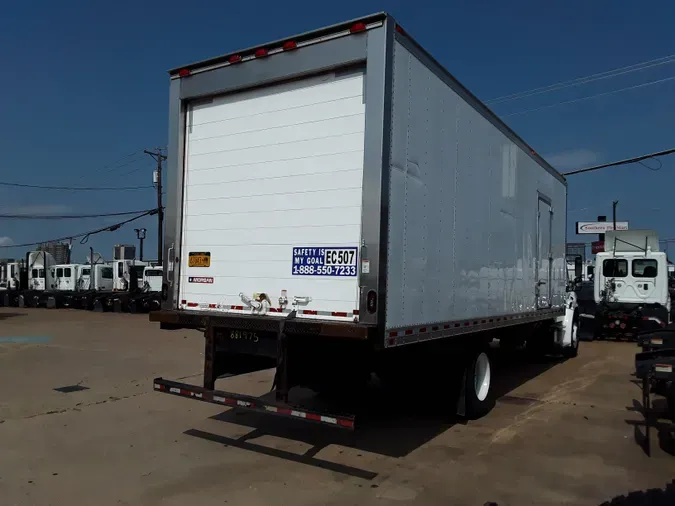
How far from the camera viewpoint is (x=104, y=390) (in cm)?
904

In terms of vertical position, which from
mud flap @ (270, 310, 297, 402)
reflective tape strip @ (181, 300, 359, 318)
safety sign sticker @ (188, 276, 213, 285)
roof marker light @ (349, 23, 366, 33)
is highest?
roof marker light @ (349, 23, 366, 33)

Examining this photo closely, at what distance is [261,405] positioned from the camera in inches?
211

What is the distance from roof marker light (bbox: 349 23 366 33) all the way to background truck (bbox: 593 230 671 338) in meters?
15.1

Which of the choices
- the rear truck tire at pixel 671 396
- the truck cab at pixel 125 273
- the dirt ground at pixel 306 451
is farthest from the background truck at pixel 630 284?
the truck cab at pixel 125 273

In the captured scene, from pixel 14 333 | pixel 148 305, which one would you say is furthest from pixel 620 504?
pixel 148 305

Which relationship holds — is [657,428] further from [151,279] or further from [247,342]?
[151,279]

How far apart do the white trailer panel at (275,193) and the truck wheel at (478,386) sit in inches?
105

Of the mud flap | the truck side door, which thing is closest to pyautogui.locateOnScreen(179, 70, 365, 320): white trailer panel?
the mud flap

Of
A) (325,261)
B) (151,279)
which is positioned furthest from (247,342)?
(151,279)

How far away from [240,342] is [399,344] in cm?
166

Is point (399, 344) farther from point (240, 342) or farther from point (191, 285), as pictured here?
point (191, 285)

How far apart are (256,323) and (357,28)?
287 cm

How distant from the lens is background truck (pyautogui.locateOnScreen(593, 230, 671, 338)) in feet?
57.2

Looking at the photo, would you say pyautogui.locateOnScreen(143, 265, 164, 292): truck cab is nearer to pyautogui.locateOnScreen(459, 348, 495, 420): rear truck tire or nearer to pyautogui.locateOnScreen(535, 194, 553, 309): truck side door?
pyautogui.locateOnScreen(535, 194, 553, 309): truck side door
